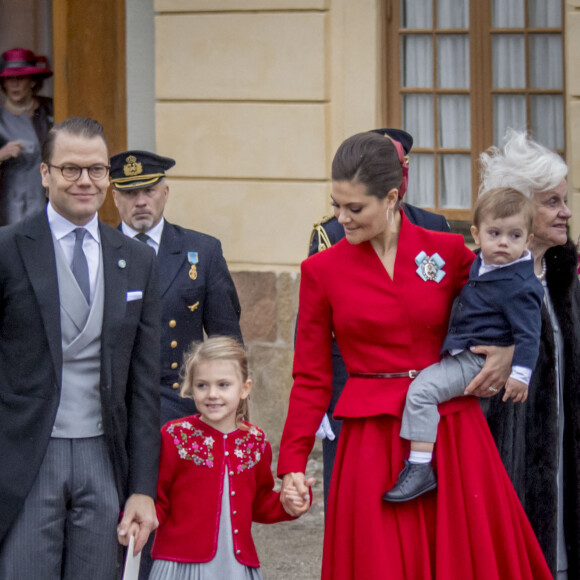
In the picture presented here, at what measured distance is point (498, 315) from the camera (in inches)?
143

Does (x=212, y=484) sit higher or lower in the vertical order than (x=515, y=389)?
lower

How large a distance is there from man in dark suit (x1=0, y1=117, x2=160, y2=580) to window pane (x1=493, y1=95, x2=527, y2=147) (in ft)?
15.5

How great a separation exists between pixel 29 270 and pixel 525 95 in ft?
16.8

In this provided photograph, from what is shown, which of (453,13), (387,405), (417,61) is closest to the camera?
(387,405)

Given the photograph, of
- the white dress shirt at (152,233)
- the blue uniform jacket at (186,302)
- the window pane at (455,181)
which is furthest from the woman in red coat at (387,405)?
Result: the window pane at (455,181)

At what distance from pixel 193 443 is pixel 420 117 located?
4.59 meters

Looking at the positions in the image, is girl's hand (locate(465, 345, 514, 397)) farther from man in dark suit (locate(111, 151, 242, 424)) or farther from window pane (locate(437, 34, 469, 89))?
window pane (locate(437, 34, 469, 89))

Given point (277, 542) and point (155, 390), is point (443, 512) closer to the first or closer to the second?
point (155, 390)

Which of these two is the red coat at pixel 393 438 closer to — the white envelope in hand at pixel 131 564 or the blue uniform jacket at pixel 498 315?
the blue uniform jacket at pixel 498 315

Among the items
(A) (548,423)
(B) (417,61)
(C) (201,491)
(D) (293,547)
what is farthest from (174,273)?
(B) (417,61)

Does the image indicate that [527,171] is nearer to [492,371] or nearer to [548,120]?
[492,371]

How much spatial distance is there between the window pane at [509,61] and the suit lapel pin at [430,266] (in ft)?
14.4

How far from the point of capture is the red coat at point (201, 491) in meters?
3.77

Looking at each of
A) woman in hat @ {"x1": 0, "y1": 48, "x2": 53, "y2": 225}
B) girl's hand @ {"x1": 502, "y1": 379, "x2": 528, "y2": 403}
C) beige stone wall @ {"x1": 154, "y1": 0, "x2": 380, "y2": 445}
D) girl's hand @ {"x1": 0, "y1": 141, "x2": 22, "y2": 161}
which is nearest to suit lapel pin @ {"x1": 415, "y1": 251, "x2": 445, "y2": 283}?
girl's hand @ {"x1": 502, "y1": 379, "x2": 528, "y2": 403}
